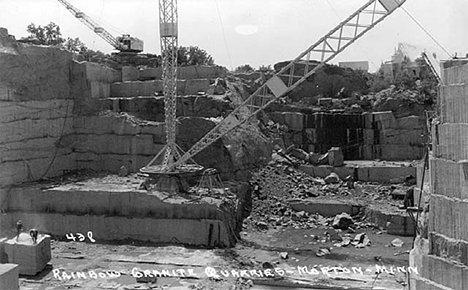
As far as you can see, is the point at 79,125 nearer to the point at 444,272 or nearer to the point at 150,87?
the point at 150,87

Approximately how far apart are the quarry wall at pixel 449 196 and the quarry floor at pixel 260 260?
3.32 m

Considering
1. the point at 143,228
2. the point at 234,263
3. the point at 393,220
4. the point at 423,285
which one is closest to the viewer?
the point at 423,285

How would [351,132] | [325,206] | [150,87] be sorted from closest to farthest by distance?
[325,206] → [150,87] → [351,132]

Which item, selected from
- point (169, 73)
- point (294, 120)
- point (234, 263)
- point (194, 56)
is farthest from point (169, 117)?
point (194, 56)

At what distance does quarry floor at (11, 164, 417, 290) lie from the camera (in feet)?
53.7

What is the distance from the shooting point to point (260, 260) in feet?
61.3

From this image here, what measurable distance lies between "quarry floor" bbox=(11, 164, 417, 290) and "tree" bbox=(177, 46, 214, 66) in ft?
112

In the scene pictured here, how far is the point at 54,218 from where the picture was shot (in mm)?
21859

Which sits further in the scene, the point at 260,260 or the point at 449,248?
the point at 260,260

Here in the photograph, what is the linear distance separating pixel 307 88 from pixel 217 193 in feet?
79.6

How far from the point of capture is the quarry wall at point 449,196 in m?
11.9

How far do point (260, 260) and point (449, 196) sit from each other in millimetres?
8086

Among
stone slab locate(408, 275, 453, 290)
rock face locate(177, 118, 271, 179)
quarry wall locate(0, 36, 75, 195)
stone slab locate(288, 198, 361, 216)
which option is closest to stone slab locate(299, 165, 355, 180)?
rock face locate(177, 118, 271, 179)

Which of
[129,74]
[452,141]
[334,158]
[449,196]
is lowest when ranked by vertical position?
[449,196]
